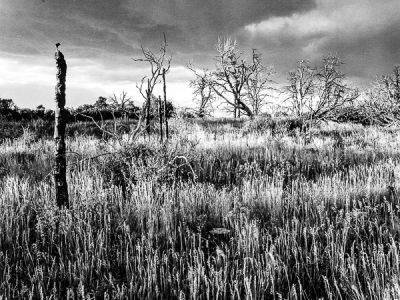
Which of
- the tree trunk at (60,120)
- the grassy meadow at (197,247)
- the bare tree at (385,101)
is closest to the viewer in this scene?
the grassy meadow at (197,247)

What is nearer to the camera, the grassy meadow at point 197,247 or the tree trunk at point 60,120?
the grassy meadow at point 197,247

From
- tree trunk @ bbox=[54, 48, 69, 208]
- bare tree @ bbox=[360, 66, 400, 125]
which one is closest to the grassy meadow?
tree trunk @ bbox=[54, 48, 69, 208]

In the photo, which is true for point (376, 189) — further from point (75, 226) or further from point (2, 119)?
point (2, 119)

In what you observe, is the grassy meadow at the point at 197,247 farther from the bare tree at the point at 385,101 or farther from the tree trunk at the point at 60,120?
the bare tree at the point at 385,101

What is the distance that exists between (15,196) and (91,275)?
2480mm

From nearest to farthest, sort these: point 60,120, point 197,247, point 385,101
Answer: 1. point 197,247
2. point 60,120
3. point 385,101

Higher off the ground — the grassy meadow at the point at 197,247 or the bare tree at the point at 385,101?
the bare tree at the point at 385,101

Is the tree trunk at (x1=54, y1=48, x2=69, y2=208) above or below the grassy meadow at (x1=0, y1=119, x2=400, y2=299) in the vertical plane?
above

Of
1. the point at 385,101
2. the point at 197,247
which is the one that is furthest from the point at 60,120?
the point at 385,101

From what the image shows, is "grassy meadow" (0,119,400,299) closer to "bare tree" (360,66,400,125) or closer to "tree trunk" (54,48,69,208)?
"tree trunk" (54,48,69,208)

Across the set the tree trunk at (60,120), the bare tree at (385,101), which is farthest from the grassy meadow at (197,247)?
the bare tree at (385,101)

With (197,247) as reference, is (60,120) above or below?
above

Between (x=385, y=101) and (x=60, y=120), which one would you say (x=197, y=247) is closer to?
(x=60, y=120)

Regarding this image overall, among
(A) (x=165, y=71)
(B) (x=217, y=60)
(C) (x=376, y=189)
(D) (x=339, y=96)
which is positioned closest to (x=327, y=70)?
(D) (x=339, y=96)
